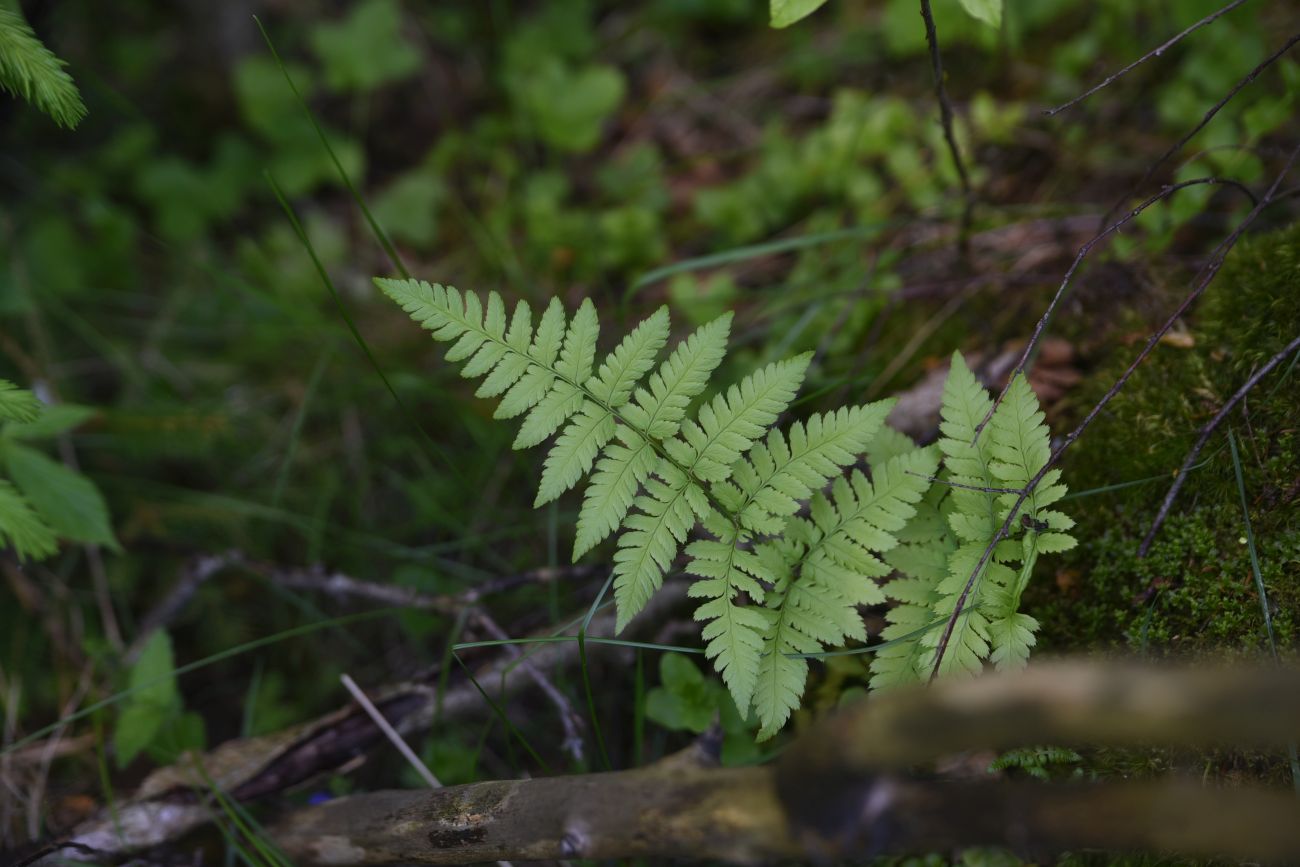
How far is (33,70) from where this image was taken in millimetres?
1760

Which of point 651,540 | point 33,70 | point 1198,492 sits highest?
point 33,70

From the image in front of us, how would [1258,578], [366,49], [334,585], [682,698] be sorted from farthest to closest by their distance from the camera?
[366,49]
[334,585]
[682,698]
[1258,578]

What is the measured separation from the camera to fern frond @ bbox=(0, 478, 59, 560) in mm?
1916

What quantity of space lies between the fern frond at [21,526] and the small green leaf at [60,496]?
0.40 meters

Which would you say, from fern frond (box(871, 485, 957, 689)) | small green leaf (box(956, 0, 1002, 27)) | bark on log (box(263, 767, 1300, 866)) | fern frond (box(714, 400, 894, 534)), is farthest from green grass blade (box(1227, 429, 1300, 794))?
small green leaf (box(956, 0, 1002, 27))

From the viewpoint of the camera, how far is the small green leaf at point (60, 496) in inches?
96.7

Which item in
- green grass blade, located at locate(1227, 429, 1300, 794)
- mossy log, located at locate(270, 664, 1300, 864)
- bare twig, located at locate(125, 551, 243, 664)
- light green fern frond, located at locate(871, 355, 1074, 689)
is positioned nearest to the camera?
mossy log, located at locate(270, 664, 1300, 864)

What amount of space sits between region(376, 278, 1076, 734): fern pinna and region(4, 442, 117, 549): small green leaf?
57.0 inches

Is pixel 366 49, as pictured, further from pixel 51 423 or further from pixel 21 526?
pixel 21 526

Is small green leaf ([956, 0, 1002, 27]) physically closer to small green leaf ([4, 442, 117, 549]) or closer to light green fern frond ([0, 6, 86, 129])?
light green fern frond ([0, 6, 86, 129])

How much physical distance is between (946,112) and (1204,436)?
1.13 metres

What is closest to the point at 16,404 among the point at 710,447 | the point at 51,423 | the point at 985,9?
the point at 51,423

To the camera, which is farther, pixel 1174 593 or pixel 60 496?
pixel 60 496

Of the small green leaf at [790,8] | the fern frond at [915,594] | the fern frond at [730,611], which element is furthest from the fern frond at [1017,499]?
the small green leaf at [790,8]
